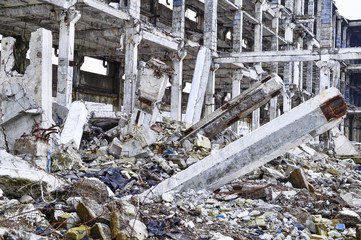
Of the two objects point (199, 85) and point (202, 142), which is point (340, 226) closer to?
point (202, 142)

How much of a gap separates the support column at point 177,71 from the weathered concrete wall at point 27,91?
9.12 m

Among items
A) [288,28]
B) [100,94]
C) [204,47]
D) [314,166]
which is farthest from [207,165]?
[288,28]

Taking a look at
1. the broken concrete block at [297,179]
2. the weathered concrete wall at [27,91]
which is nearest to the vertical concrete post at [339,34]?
the broken concrete block at [297,179]

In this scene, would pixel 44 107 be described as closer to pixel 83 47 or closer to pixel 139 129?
pixel 139 129

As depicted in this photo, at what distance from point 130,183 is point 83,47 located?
13818 millimetres

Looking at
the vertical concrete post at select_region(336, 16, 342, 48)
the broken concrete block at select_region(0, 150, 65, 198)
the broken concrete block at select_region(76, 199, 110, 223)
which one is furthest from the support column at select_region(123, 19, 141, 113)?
the vertical concrete post at select_region(336, 16, 342, 48)

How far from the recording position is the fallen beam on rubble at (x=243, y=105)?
9.16 m

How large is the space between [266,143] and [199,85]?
10798 millimetres

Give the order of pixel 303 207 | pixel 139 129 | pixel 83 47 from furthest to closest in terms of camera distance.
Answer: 1. pixel 83 47
2. pixel 139 129
3. pixel 303 207

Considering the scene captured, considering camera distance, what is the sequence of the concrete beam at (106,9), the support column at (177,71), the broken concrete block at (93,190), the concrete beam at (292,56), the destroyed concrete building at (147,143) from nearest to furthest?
the destroyed concrete building at (147,143) → the broken concrete block at (93,190) → the concrete beam at (106,9) → the concrete beam at (292,56) → the support column at (177,71)

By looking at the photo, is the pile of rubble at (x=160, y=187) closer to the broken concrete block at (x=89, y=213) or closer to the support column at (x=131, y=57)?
the broken concrete block at (x=89, y=213)

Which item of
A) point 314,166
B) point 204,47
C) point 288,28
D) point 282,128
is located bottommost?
point 314,166

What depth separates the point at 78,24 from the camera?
14570 millimetres

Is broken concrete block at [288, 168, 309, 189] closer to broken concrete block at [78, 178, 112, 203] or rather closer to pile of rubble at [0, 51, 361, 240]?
pile of rubble at [0, 51, 361, 240]
